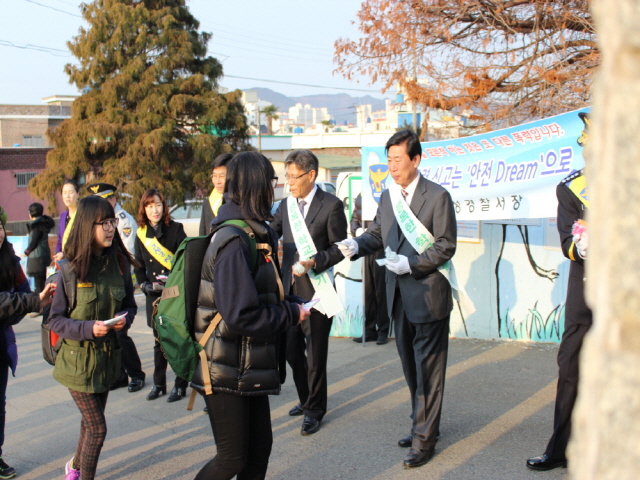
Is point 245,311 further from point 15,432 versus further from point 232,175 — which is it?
point 15,432

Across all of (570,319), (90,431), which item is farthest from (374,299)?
(90,431)

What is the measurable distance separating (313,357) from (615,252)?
3.94 m

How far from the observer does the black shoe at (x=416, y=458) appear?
384 centimetres

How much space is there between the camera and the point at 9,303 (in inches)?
139

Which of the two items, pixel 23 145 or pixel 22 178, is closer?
pixel 22 178

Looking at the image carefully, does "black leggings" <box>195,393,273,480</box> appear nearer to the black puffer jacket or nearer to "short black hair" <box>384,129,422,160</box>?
the black puffer jacket

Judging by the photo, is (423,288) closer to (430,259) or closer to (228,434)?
(430,259)

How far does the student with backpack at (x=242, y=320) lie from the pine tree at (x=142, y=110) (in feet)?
56.9

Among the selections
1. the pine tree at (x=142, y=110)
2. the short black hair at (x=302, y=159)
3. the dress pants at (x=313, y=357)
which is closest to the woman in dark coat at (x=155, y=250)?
the dress pants at (x=313, y=357)

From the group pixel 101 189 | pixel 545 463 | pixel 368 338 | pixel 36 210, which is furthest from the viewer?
pixel 36 210

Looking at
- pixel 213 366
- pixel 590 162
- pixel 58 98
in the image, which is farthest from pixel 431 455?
pixel 58 98

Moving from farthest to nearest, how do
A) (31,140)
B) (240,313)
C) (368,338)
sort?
(31,140) → (368,338) → (240,313)

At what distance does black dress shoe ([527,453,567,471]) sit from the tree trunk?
3.22 meters

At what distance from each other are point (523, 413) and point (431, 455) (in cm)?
109
